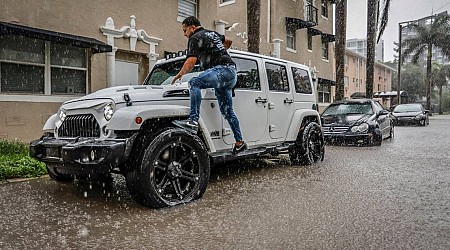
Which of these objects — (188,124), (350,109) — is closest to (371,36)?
(350,109)

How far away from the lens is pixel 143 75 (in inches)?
484

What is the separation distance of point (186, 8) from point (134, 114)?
10660 mm

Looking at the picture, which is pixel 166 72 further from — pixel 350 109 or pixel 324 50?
pixel 324 50

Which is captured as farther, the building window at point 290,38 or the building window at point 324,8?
the building window at point 324,8

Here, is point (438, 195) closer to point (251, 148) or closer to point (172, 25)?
point (251, 148)

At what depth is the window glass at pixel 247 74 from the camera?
5680 mm

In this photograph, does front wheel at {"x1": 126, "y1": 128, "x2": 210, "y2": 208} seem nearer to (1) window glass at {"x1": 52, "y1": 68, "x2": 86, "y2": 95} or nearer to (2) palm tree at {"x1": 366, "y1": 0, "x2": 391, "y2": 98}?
(1) window glass at {"x1": 52, "y1": 68, "x2": 86, "y2": 95}

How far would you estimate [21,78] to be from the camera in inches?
362

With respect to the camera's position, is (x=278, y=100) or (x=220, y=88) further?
(x=278, y=100)

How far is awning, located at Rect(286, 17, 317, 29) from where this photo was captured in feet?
72.0

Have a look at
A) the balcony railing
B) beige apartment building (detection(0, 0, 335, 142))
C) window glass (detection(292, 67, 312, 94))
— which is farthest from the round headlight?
the balcony railing

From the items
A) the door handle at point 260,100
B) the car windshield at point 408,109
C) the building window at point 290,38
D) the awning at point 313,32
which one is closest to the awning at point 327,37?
the awning at point 313,32

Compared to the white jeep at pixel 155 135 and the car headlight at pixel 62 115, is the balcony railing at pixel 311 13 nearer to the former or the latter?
the white jeep at pixel 155 135

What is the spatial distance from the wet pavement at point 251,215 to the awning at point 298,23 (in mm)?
16925
